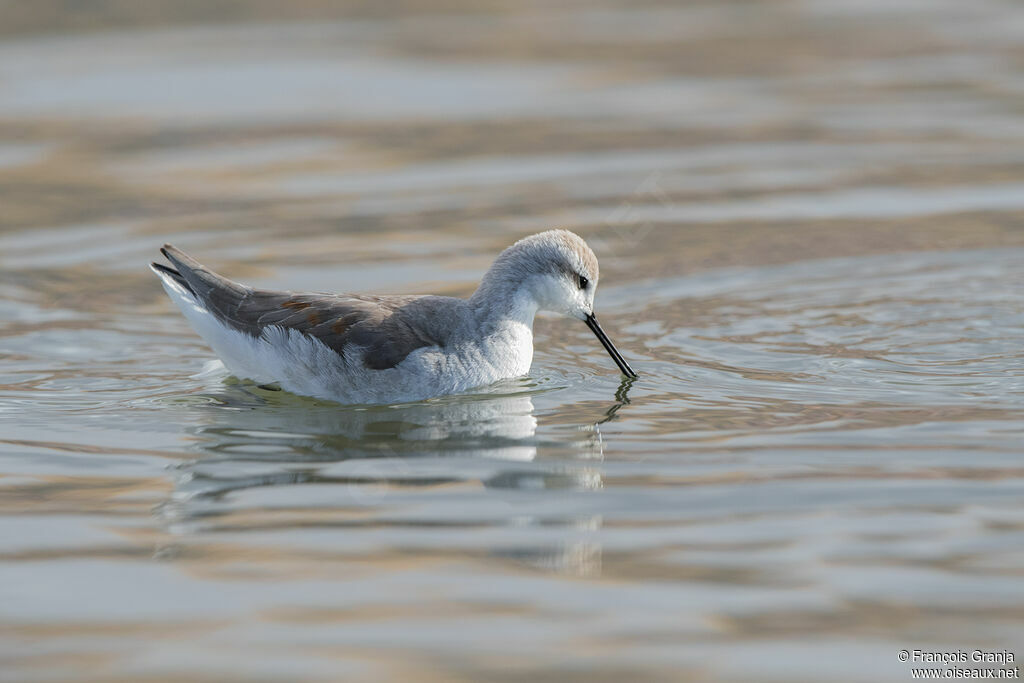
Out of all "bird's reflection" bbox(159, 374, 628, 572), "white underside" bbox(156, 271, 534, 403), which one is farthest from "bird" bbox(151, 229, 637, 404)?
"bird's reflection" bbox(159, 374, 628, 572)

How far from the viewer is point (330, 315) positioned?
8.34m

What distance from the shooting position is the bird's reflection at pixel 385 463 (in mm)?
6309

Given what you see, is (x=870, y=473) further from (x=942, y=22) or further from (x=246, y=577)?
(x=942, y=22)

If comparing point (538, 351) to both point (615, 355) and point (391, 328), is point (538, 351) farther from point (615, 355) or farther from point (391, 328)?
point (391, 328)

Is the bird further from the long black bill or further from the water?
the water

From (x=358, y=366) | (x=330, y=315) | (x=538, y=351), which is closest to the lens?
(x=358, y=366)

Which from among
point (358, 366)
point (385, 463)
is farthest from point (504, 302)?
point (385, 463)

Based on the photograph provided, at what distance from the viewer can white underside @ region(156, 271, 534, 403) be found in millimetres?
8188

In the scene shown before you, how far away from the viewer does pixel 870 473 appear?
21.7ft

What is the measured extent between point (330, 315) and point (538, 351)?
1668 millimetres

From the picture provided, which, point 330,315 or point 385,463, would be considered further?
point 330,315

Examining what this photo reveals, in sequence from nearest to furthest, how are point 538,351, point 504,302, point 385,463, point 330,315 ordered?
1. point 385,463
2. point 330,315
3. point 504,302
4. point 538,351

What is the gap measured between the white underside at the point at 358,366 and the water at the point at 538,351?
0.11 meters

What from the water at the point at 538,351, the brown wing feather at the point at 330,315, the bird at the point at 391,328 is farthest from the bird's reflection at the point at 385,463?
the brown wing feather at the point at 330,315
